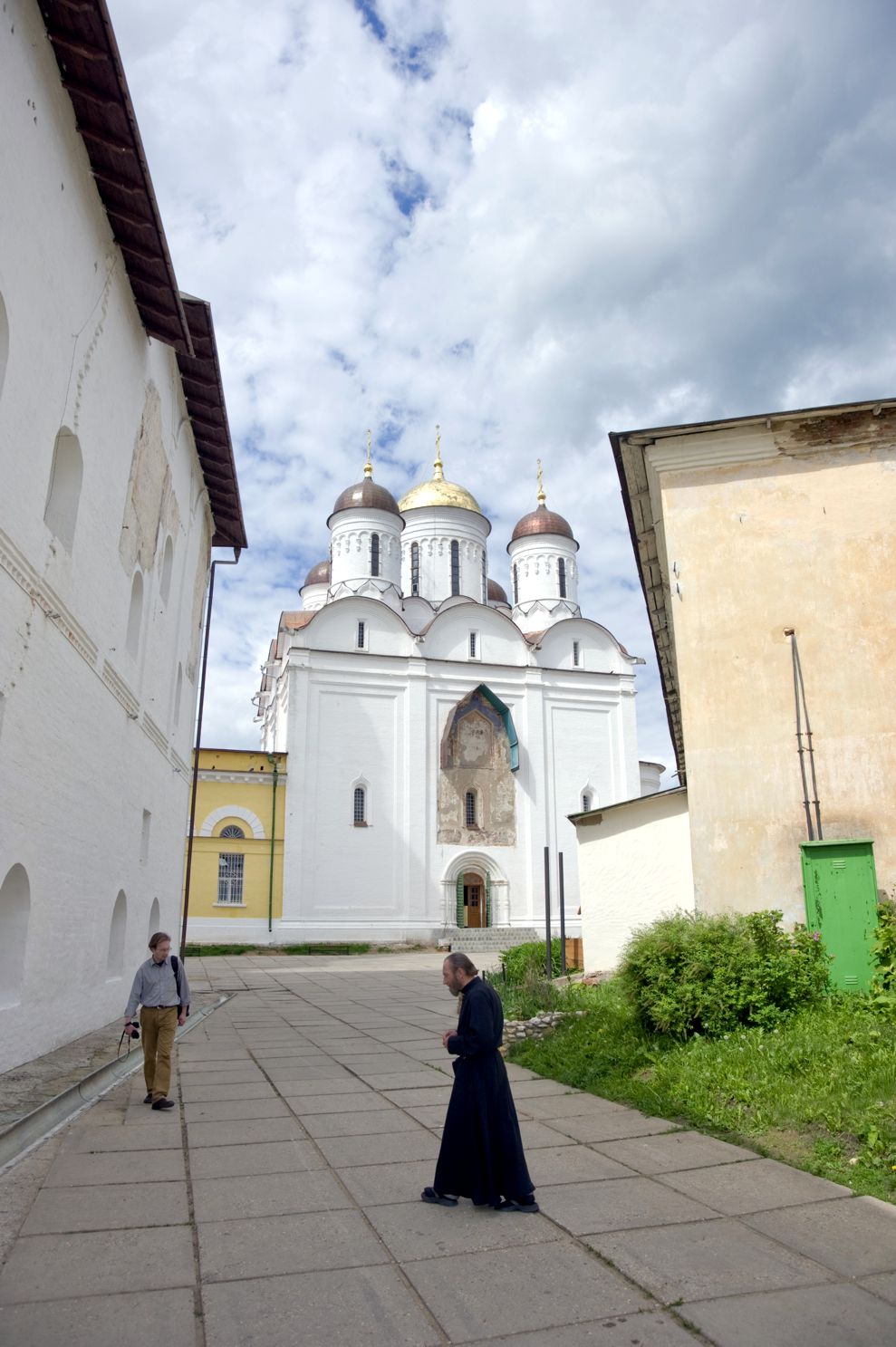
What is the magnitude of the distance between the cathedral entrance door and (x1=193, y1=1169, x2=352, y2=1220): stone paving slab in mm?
26836


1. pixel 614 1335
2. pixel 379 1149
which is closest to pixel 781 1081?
pixel 379 1149

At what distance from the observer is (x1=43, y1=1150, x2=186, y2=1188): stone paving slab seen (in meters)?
4.97

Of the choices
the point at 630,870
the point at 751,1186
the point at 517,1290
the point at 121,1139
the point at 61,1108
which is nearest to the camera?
the point at 517,1290

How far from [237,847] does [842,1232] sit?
27043 millimetres

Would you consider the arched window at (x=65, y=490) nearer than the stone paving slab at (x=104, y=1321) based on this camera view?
No

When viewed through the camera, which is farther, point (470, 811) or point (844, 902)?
point (470, 811)

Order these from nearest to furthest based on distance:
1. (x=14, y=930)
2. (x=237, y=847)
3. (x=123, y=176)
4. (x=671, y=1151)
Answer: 1. (x=671, y=1151)
2. (x=14, y=930)
3. (x=123, y=176)
4. (x=237, y=847)

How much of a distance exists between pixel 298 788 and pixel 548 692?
32.6 ft

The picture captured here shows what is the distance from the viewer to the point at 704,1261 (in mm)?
3773

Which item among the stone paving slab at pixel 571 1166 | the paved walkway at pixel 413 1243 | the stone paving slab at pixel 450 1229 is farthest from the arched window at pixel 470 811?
the stone paving slab at pixel 450 1229

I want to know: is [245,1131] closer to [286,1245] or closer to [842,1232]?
[286,1245]

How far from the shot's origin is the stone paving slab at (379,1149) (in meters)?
5.38

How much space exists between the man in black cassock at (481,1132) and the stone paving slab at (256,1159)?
0.97m

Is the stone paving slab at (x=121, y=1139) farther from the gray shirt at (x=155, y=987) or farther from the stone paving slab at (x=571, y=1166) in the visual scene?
the stone paving slab at (x=571, y=1166)
